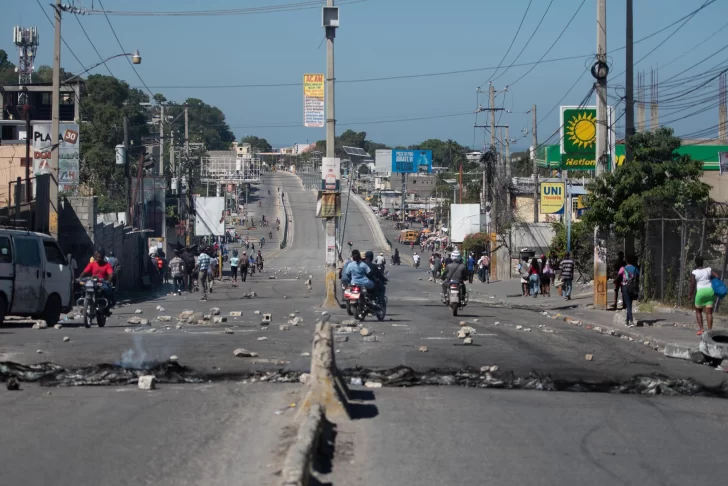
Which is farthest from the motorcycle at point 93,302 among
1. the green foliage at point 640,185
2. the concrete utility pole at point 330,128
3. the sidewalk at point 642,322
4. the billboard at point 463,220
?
the billboard at point 463,220

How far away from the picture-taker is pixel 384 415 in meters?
9.08

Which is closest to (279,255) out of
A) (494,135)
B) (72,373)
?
(494,135)

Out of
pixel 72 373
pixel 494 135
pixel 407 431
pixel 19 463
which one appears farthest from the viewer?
pixel 494 135

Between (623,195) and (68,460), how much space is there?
2097 centimetres

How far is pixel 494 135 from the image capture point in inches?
2132

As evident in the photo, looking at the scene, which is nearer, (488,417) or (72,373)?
(488,417)

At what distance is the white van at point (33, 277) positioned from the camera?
1778cm

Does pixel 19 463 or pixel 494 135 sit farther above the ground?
pixel 494 135

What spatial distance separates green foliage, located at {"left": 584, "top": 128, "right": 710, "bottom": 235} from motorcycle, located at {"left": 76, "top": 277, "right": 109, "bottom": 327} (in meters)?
13.8

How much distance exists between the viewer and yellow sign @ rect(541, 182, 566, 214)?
48.0 m

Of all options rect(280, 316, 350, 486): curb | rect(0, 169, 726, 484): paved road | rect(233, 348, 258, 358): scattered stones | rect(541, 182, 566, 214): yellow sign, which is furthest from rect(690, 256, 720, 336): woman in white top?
rect(541, 182, 566, 214): yellow sign

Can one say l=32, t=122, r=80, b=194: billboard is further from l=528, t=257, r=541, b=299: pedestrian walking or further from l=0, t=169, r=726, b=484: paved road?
l=0, t=169, r=726, b=484: paved road

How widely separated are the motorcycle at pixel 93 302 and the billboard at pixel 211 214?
1474 inches

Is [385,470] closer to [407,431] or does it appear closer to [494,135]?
[407,431]
